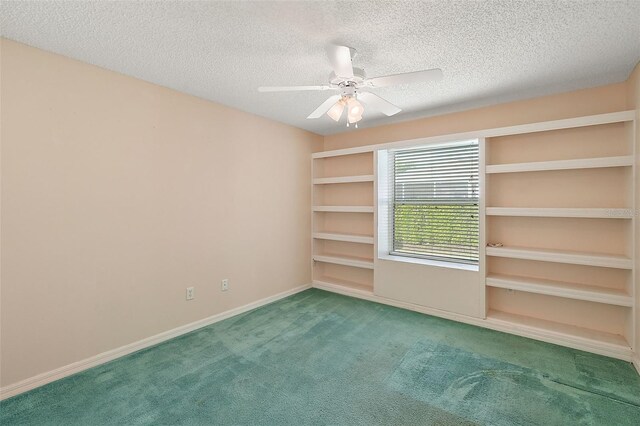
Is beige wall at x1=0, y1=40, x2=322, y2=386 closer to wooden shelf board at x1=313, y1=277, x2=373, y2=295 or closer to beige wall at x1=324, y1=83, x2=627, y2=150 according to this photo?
wooden shelf board at x1=313, y1=277, x2=373, y2=295

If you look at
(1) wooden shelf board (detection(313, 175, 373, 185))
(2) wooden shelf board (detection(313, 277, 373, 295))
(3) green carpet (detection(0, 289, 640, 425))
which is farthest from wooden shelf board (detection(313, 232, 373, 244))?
(3) green carpet (detection(0, 289, 640, 425))

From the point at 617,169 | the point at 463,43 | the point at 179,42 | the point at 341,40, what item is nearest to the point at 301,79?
the point at 341,40

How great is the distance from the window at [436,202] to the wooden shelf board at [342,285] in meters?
0.66

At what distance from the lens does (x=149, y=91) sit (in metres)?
2.75

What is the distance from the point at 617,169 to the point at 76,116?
187 inches

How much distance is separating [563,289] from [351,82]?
274 cm

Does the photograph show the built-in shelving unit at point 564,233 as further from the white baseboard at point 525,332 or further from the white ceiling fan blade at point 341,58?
the white ceiling fan blade at point 341,58

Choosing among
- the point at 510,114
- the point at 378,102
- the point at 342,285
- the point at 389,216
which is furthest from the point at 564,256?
the point at 342,285

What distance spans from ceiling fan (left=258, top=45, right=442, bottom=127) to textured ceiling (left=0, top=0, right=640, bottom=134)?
20 centimetres

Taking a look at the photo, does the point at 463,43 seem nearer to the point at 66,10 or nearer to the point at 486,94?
the point at 486,94

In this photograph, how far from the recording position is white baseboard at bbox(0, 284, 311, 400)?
81.4 inches

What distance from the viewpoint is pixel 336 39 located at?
1994 mm

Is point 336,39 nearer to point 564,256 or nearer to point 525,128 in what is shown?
point 525,128

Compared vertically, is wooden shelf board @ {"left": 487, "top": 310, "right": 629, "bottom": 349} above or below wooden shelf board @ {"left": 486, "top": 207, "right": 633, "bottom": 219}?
below
